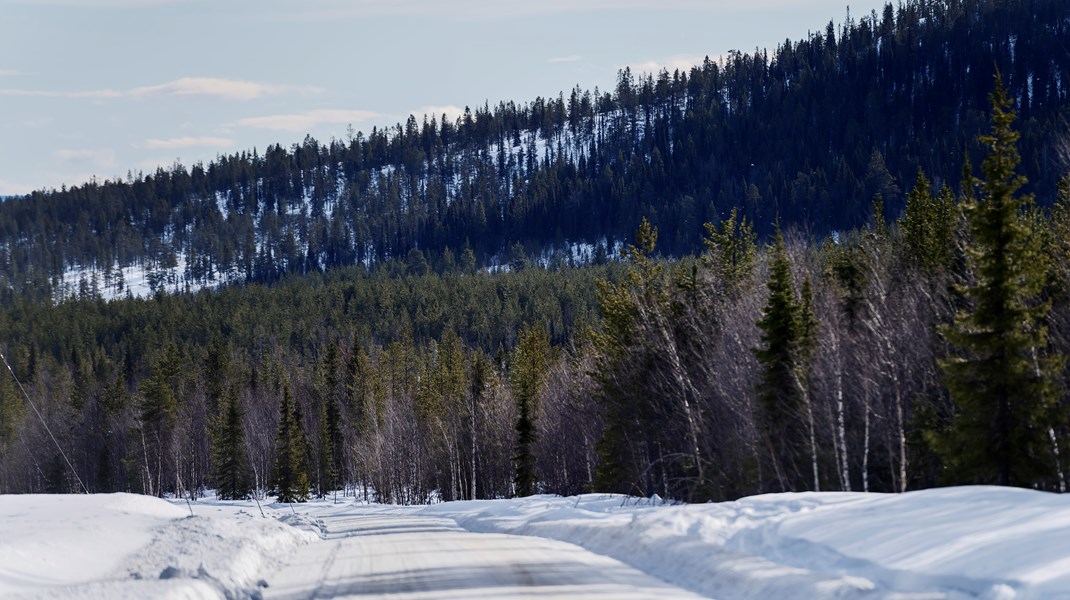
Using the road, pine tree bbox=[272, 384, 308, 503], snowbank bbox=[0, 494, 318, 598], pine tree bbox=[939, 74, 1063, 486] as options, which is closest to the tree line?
pine tree bbox=[939, 74, 1063, 486]

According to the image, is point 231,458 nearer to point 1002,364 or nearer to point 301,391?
point 301,391

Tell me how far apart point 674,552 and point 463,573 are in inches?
117

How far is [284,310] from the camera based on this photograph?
181m

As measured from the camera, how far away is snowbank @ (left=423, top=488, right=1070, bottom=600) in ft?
30.6

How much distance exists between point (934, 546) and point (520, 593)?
185 inches

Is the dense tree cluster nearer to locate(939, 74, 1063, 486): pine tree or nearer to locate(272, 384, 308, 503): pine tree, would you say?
locate(272, 384, 308, 503): pine tree

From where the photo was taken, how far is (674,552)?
1360cm

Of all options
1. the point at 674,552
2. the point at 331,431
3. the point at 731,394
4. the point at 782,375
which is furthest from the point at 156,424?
the point at 674,552

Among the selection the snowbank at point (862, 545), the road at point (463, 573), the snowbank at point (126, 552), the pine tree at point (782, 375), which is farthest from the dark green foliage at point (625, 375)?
the snowbank at point (862, 545)

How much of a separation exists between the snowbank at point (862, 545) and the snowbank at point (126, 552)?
6045mm

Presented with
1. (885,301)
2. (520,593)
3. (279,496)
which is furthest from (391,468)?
(520,593)

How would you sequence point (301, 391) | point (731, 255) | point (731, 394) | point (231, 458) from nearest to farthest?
point (731, 394) < point (731, 255) < point (231, 458) < point (301, 391)

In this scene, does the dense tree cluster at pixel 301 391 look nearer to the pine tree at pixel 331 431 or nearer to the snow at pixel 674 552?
the pine tree at pixel 331 431

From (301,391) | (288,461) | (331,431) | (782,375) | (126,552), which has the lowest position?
(331,431)
